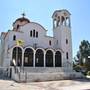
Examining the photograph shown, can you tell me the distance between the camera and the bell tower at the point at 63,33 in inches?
1486

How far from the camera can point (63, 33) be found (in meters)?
38.2

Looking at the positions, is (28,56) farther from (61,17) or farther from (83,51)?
(83,51)

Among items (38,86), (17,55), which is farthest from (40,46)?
(38,86)

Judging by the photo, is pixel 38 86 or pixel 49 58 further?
pixel 49 58

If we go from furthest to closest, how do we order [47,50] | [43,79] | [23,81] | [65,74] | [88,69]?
[88,69]
[47,50]
[65,74]
[43,79]
[23,81]

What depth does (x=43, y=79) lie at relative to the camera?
2730 cm

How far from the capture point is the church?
33.6 metres

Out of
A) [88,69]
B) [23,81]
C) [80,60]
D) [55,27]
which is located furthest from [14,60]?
[80,60]

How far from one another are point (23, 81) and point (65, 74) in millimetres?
7287

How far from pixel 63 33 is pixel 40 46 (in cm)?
516

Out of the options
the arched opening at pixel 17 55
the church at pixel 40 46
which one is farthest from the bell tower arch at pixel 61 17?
the arched opening at pixel 17 55

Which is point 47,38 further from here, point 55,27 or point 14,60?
point 14,60

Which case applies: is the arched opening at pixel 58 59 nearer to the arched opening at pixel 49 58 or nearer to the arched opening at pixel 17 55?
the arched opening at pixel 49 58

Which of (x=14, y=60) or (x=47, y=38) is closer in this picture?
(x=14, y=60)
